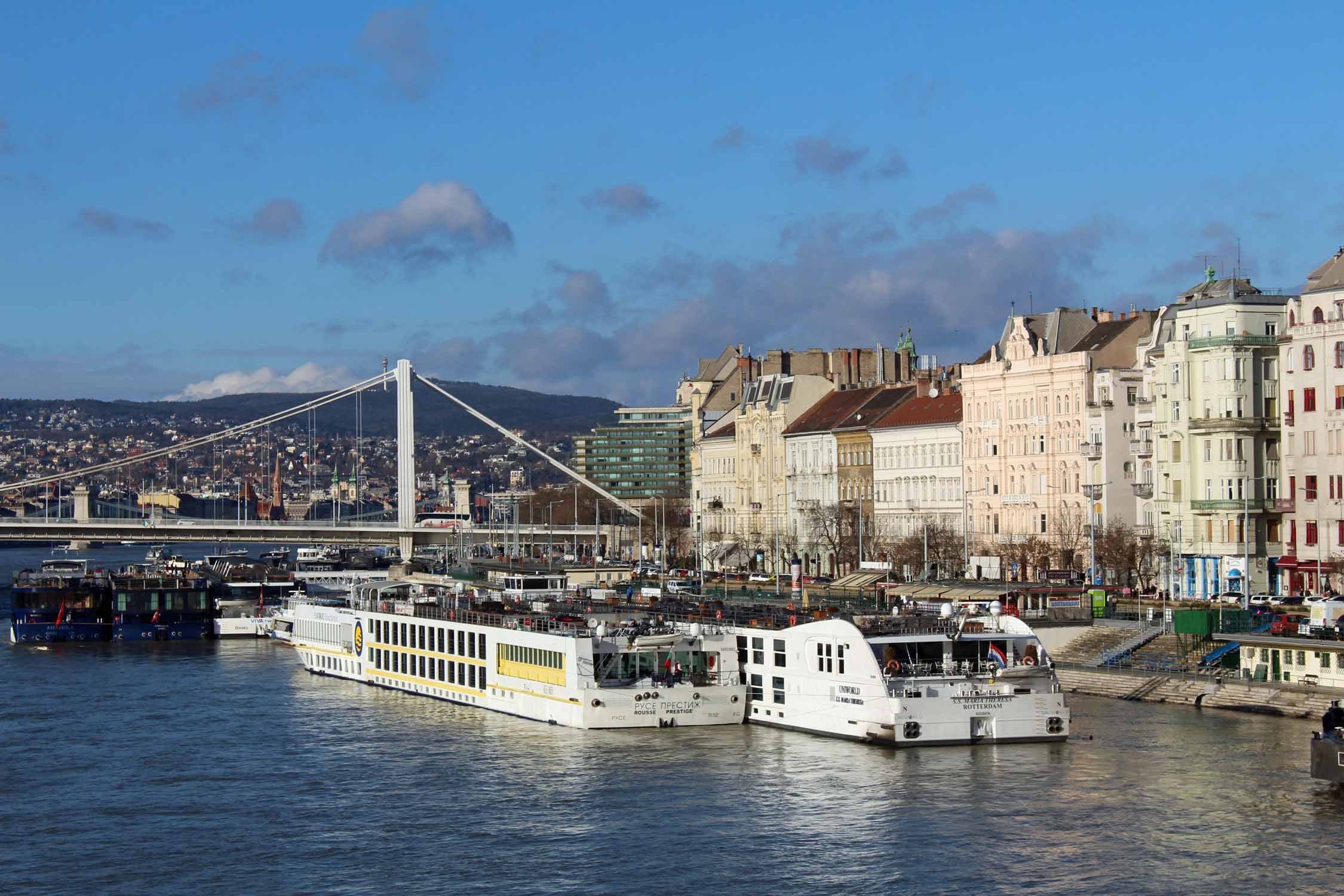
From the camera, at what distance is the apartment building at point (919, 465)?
9519 cm

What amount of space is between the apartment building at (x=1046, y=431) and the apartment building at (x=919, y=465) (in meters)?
1.42

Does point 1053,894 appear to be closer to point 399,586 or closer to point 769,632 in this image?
point 769,632

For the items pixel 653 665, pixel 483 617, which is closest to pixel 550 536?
pixel 483 617

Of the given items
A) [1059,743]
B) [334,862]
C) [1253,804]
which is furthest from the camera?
[1059,743]

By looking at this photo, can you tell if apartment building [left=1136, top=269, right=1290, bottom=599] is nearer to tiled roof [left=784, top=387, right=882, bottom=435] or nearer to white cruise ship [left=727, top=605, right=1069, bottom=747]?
white cruise ship [left=727, top=605, right=1069, bottom=747]

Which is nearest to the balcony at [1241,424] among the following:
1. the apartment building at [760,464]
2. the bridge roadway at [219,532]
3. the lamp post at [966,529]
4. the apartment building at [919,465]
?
the lamp post at [966,529]

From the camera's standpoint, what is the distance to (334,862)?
34625 millimetres

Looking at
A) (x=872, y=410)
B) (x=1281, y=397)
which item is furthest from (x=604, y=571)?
(x=1281, y=397)

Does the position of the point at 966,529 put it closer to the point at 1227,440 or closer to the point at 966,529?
the point at 966,529

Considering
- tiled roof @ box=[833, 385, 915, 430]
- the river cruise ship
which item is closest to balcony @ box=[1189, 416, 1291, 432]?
the river cruise ship

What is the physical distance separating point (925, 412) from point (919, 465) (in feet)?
8.78

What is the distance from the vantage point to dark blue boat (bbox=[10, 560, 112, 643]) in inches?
3125

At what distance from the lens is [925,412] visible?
325ft

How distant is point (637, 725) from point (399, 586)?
76.0 feet
